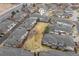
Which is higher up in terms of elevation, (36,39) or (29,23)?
(29,23)

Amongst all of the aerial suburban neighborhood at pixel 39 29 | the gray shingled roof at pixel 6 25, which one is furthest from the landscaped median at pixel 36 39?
the gray shingled roof at pixel 6 25

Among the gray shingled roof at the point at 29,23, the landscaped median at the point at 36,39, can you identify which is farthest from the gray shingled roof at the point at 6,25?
the landscaped median at the point at 36,39

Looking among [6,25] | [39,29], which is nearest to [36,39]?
[39,29]

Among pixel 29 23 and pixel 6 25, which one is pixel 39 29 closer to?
pixel 29 23

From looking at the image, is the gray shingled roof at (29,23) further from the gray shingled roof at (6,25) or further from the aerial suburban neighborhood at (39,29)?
the gray shingled roof at (6,25)

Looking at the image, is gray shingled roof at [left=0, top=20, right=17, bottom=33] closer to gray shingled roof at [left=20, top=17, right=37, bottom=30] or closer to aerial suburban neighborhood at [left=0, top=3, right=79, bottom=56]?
aerial suburban neighborhood at [left=0, top=3, right=79, bottom=56]

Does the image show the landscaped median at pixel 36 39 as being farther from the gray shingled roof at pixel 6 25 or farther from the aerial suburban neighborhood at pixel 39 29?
the gray shingled roof at pixel 6 25

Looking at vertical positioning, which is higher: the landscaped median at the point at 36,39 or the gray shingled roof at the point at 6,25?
the gray shingled roof at the point at 6,25

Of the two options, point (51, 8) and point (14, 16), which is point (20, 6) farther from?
point (51, 8)

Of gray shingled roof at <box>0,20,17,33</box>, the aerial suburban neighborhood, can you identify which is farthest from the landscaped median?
gray shingled roof at <box>0,20,17,33</box>
